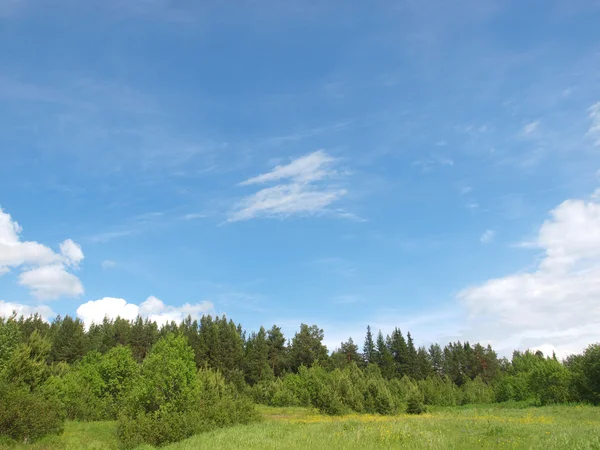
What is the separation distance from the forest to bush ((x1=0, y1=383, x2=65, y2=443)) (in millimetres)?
83

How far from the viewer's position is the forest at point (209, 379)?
32906 millimetres

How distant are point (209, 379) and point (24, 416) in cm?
1747

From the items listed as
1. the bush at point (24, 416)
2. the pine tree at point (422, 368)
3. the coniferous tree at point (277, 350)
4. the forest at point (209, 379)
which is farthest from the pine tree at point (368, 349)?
the bush at point (24, 416)

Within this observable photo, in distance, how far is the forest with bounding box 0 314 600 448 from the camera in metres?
32.9

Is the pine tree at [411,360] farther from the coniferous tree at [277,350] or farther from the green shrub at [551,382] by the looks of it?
the green shrub at [551,382]

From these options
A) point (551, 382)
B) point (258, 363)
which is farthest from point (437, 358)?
point (551, 382)

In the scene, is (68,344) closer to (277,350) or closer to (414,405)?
(277,350)

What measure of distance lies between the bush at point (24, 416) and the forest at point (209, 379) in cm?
8

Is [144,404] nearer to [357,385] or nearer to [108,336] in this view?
[357,385]

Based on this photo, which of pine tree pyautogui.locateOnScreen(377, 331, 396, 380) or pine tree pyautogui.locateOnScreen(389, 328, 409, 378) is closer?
pine tree pyautogui.locateOnScreen(377, 331, 396, 380)

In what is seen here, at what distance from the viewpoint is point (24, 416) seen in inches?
1293

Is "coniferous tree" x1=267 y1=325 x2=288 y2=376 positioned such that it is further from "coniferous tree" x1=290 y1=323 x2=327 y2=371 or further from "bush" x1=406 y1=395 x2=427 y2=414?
"bush" x1=406 y1=395 x2=427 y2=414

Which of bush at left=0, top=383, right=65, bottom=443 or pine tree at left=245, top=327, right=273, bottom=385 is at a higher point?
pine tree at left=245, top=327, right=273, bottom=385

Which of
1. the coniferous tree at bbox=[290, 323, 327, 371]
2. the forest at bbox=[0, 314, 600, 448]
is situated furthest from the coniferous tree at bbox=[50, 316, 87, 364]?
the coniferous tree at bbox=[290, 323, 327, 371]
